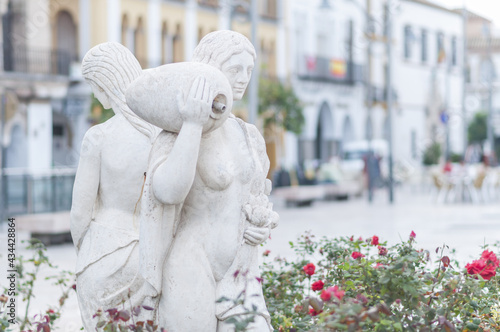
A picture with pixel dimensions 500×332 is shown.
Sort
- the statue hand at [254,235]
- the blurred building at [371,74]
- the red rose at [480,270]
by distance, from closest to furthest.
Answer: the statue hand at [254,235] → the red rose at [480,270] → the blurred building at [371,74]

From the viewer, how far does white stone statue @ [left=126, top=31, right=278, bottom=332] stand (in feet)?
12.3

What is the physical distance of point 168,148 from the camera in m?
3.79

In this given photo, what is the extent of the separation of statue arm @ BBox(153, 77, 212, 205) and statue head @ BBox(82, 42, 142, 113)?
1.10 meters

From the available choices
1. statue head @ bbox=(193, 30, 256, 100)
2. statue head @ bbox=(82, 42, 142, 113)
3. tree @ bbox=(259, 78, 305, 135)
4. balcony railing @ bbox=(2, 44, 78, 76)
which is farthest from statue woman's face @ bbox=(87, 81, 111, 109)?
tree @ bbox=(259, 78, 305, 135)

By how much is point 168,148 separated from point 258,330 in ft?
2.40

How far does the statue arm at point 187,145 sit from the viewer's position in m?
3.64

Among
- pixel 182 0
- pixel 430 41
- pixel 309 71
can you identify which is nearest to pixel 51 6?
pixel 182 0

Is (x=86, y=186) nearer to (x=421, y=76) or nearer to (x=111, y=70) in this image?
(x=111, y=70)

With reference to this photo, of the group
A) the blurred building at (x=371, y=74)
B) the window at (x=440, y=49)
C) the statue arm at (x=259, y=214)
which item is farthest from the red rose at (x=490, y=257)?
the window at (x=440, y=49)

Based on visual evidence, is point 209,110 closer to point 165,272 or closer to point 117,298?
point 165,272

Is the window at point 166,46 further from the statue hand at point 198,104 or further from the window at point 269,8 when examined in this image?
the statue hand at point 198,104

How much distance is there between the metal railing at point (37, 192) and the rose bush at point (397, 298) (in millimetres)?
11659

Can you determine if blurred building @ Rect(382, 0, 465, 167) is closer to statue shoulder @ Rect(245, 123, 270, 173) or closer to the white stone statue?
statue shoulder @ Rect(245, 123, 270, 173)

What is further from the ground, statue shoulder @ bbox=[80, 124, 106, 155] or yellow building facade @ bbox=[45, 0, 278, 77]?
yellow building facade @ bbox=[45, 0, 278, 77]
